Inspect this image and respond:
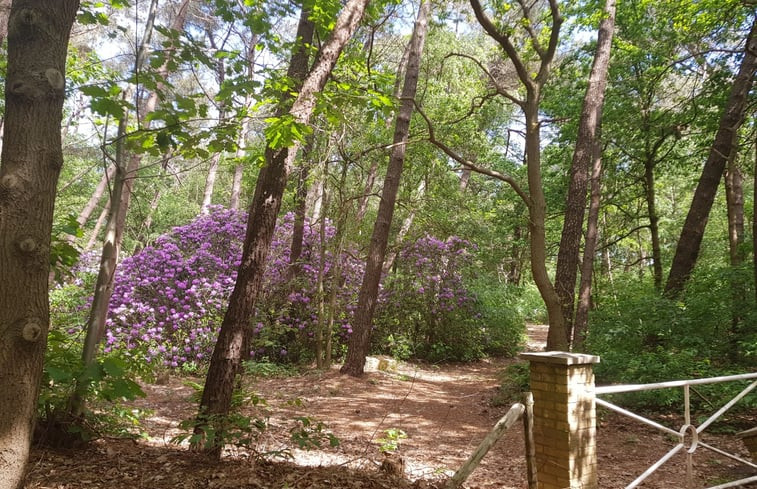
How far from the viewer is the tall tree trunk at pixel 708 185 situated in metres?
7.59

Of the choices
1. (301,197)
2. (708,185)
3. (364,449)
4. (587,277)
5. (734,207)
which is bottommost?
(364,449)

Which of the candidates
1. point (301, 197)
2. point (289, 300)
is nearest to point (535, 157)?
point (301, 197)

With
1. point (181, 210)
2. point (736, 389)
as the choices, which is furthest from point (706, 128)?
point (181, 210)

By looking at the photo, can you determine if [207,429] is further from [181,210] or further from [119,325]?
[181,210]

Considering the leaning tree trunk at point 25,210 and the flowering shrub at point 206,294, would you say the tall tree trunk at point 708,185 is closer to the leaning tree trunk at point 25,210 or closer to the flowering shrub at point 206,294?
the flowering shrub at point 206,294

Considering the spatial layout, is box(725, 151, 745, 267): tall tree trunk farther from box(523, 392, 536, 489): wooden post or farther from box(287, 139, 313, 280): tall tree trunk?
box(523, 392, 536, 489): wooden post

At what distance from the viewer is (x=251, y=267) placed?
146 inches

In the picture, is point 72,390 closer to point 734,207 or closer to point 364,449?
point 364,449

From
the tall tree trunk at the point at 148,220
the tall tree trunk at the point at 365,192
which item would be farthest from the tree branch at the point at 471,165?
the tall tree trunk at the point at 148,220

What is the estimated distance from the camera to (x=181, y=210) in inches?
809

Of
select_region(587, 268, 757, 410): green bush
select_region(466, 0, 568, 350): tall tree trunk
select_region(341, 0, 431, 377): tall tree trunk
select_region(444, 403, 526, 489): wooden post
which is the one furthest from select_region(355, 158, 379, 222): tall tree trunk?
select_region(444, 403, 526, 489): wooden post

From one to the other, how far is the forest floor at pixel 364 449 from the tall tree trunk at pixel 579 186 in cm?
185

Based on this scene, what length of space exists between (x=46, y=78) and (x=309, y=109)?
6.23 feet

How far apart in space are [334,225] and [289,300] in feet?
5.86
